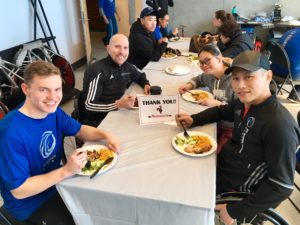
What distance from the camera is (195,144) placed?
4.33ft

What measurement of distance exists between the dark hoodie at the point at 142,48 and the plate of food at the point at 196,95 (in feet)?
3.10

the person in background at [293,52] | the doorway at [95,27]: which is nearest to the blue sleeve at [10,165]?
the person in background at [293,52]

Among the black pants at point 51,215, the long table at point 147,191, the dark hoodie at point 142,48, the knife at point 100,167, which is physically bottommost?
the black pants at point 51,215

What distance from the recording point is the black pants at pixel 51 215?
4.00 ft

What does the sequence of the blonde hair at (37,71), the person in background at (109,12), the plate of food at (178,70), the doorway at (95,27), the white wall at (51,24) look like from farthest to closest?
the doorway at (95,27) → the person in background at (109,12) → the white wall at (51,24) → the plate of food at (178,70) → the blonde hair at (37,71)

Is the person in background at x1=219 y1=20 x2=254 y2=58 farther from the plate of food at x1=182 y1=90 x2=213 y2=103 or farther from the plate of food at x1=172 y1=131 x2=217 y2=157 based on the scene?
the plate of food at x1=172 y1=131 x2=217 y2=157

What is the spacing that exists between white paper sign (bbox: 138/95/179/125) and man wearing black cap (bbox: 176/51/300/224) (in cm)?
38

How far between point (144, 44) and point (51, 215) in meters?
2.00

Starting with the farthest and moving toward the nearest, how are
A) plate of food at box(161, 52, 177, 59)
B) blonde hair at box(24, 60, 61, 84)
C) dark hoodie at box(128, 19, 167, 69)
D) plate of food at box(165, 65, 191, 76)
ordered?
plate of food at box(161, 52, 177, 59) → dark hoodie at box(128, 19, 167, 69) → plate of food at box(165, 65, 191, 76) → blonde hair at box(24, 60, 61, 84)

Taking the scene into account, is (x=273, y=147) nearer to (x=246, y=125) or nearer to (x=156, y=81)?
(x=246, y=125)

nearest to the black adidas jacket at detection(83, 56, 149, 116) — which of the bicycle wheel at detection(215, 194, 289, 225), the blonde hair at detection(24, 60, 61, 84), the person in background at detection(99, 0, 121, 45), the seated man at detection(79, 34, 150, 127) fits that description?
Answer: the seated man at detection(79, 34, 150, 127)

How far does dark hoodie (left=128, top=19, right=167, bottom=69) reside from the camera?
276cm

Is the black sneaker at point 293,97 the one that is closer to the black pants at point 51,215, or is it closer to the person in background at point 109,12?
the black pants at point 51,215

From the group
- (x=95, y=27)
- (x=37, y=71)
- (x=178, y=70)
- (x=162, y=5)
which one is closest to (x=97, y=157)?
(x=37, y=71)
